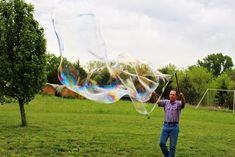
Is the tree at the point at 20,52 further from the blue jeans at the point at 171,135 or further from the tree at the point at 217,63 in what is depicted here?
the tree at the point at 217,63

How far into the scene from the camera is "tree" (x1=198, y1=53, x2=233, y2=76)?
103 m

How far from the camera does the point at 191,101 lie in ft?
171

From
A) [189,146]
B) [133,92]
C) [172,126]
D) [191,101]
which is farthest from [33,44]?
[191,101]

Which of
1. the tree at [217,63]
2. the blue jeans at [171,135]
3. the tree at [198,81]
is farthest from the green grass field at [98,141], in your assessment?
the tree at [217,63]

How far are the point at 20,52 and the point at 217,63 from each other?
89045mm

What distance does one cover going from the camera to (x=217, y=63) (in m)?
103

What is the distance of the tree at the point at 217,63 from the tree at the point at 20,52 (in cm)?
8728

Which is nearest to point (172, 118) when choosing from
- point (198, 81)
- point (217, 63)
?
point (198, 81)

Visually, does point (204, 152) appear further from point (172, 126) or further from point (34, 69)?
point (34, 69)

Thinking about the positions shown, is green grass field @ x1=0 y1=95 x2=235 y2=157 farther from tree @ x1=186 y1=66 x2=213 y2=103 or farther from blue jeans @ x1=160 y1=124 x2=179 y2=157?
tree @ x1=186 y1=66 x2=213 y2=103

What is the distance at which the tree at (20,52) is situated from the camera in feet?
62.1

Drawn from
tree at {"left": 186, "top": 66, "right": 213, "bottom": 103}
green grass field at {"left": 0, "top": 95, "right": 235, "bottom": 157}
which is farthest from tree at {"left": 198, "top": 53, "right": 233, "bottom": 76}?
green grass field at {"left": 0, "top": 95, "right": 235, "bottom": 157}

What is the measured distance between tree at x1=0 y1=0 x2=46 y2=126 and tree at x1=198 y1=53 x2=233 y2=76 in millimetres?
87277

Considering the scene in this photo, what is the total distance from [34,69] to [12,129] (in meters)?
2.90
